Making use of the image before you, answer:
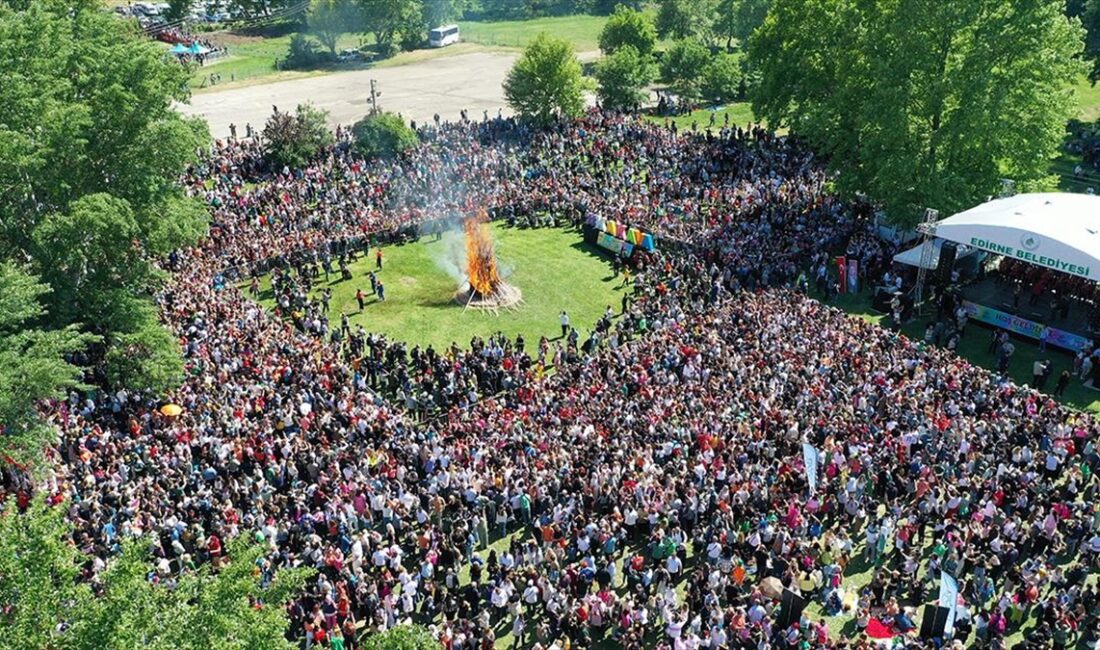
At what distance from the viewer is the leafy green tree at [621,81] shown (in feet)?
205

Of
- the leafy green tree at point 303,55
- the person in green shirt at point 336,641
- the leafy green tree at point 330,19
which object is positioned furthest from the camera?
the leafy green tree at point 330,19

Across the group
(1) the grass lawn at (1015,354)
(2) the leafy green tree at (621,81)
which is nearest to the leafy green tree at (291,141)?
(2) the leafy green tree at (621,81)

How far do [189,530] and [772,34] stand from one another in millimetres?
41810

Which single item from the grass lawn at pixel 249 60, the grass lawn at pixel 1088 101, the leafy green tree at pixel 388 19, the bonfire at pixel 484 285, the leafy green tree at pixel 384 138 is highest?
the leafy green tree at pixel 388 19

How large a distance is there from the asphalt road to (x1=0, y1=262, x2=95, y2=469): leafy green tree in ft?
127

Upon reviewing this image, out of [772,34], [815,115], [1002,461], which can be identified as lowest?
[1002,461]

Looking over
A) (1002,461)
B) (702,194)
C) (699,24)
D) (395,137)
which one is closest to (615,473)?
(1002,461)

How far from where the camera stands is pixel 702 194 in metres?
44.1

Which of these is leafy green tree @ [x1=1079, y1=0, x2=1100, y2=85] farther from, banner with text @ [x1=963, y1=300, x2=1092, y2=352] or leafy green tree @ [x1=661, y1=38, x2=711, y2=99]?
banner with text @ [x1=963, y1=300, x2=1092, y2=352]

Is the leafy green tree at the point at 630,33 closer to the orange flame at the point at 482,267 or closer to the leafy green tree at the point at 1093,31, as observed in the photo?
the leafy green tree at the point at 1093,31

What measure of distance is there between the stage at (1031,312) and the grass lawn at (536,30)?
63514mm

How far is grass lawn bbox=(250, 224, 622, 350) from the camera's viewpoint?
3494 cm

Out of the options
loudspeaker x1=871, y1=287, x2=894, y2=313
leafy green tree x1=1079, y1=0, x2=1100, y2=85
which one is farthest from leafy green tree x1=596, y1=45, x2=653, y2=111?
loudspeaker x1=871, y1=287, x2=894, y2=313

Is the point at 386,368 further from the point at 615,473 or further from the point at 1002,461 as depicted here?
the point at 1002,461
